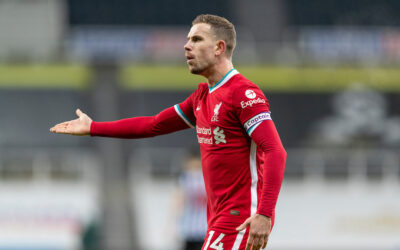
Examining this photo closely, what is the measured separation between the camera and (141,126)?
15.3 feet

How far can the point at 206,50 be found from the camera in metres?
4.20

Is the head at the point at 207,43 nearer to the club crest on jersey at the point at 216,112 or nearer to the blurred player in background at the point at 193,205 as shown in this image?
the club crest on jersey at the point at 216,112

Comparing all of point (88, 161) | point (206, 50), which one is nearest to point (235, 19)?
point (88, 161)

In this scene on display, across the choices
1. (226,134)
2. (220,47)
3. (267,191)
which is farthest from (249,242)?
(220,47)

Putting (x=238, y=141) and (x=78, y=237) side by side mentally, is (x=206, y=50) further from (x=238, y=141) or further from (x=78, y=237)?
(x=78, y=237)

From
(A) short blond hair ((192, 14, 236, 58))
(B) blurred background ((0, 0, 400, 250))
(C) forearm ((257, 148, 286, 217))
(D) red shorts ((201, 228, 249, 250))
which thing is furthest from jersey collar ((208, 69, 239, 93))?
(B) blurred background ((0, 0, 400, 250))

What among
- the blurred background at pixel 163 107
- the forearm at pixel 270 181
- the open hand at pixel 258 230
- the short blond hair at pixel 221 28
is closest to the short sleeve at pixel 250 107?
the forearm at pixel 270 181

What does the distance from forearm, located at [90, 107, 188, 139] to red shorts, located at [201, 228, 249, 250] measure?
0.79 meters

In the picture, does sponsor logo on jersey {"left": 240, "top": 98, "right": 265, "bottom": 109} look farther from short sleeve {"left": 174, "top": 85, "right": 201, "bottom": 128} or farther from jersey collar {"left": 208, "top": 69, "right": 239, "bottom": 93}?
short sleeve {"left": 174, "top": 85, "right": 201, "bottom": 128}

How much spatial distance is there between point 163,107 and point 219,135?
17.6m

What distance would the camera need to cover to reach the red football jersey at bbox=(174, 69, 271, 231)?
411 centimetres

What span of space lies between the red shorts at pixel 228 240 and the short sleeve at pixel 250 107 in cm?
56

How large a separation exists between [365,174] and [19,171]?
845cm

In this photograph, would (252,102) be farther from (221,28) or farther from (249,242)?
(249,242)
